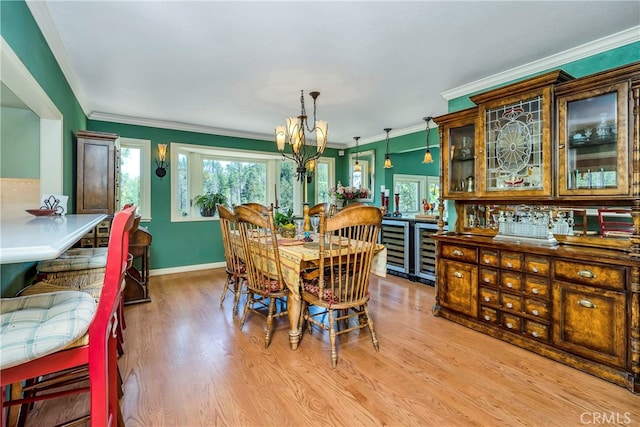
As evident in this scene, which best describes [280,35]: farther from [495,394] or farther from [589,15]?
[495,394]

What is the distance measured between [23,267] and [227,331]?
1501 mm

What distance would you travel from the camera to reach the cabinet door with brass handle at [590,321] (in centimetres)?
196

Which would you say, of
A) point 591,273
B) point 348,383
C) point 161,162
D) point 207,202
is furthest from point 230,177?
point 591,273

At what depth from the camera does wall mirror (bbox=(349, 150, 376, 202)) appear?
6074mm

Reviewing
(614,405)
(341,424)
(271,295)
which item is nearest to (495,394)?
(614,405)

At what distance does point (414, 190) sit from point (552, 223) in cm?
399

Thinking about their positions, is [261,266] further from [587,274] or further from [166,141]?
[166,141]

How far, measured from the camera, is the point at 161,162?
4.76m

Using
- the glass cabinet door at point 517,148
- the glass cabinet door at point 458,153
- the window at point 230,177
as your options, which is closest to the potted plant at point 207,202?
the window at point 230,177

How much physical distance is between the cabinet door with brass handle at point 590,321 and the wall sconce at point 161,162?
497 cm

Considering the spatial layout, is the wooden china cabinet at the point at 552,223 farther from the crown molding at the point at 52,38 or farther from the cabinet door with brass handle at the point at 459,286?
the crown molding at the point at 52,38

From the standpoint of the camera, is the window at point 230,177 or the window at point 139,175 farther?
the window at point 230,177

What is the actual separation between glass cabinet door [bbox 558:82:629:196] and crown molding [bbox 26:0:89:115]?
368 cm

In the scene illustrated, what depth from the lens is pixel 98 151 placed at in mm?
3377
